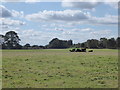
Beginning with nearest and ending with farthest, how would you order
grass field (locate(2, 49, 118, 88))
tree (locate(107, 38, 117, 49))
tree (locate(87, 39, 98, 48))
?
1. grass field (locate(2, 49, 118, 88))
2. tree (locate(107, 38, 117, 49))
3. tree (locate(87, 39, 98, 48))

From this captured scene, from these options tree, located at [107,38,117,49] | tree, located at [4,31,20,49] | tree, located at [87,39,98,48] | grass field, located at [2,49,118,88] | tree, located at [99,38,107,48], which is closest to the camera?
grass field, located at [2,49,118,88]

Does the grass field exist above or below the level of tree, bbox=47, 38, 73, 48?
below

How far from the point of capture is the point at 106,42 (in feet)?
425

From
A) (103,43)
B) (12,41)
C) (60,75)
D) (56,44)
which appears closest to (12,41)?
(12,41)

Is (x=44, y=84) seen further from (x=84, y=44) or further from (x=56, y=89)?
(x=84, y=44)

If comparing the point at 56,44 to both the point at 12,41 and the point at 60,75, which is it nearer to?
the point at 12,41

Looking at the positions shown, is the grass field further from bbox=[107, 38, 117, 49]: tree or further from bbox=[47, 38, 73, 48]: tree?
bbox=[107, 38, 117, 49]: tree

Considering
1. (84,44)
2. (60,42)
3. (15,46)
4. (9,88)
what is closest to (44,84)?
(9,88)

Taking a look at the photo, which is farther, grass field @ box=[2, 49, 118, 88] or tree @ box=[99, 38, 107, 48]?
tree @ box=[99, 38, 107, 48]

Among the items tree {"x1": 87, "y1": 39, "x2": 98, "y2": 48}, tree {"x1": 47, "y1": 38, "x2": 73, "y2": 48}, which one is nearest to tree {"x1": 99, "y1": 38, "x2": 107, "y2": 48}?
tree {"x1": 87, "y1": 39, "x2": 98, "y2": 48}

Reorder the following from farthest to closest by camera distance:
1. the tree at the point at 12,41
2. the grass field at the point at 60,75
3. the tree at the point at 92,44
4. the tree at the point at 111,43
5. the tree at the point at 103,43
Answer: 1. the tree at the point at 103,43
2. the tree at the point at 92,44
3. the tree at the point at 111,43
4. the tree at the point at 12,41
5. the grass field at the point at 60,75

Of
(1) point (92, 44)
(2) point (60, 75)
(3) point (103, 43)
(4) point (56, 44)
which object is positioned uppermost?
(3) point (103, 43)

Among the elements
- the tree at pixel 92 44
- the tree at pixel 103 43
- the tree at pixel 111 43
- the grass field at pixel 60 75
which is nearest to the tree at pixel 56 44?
the tree at pixel 92 44

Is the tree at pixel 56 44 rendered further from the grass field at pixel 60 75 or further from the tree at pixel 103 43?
the grass field at pixel 60 75
